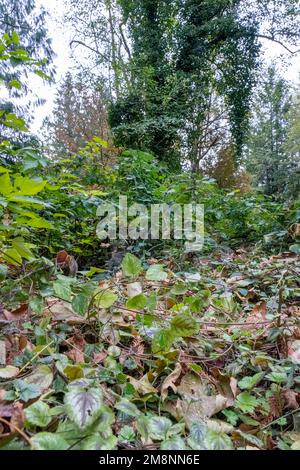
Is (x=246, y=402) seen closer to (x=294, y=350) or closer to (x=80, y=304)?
(x=294, y=350)

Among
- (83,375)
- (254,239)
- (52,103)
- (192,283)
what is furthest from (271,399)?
(52,103)

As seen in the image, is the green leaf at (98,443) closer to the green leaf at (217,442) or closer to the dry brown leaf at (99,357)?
the green leaf at (217,442)

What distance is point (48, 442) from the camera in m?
0.36

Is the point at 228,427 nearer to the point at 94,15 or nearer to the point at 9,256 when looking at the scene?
the point at 9,256

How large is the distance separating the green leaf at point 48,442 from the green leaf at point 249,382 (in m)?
0.35

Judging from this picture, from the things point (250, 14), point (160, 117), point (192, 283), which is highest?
point (250, 14)

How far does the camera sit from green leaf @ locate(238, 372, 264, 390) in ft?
1.92

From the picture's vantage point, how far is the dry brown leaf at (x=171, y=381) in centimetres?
55

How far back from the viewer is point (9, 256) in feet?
2.15

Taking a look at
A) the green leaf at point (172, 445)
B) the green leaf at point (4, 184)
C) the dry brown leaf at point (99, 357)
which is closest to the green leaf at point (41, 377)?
the dry brown leaf at point (99, 357)

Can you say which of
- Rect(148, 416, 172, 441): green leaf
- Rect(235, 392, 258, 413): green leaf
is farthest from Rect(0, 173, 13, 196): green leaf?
Rect(235, 392, 258, 413): green leaf

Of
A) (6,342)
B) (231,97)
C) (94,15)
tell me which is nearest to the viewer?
(6,342)

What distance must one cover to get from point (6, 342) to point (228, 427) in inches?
17.7

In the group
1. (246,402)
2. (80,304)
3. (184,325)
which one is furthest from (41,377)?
(246,402)
